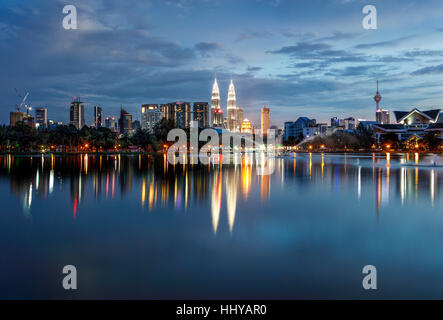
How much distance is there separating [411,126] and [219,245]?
148563 mm

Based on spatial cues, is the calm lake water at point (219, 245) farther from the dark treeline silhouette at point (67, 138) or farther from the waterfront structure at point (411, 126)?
the waterfront structure at point (411, 126)

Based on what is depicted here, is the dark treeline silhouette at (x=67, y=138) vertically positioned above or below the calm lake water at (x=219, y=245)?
above

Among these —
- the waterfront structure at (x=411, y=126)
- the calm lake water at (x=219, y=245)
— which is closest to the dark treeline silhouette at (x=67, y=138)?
the waterfront structure at (x=411, y=126)

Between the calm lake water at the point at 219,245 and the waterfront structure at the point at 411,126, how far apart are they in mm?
114128

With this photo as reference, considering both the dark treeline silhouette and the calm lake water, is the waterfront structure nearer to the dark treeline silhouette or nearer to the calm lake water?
the dark treeline silhouette

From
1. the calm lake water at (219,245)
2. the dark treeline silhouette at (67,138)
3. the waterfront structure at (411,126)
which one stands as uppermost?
the waterfront structure at (411,126)

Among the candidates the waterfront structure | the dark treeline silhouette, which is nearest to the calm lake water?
the dark treeline silhouette

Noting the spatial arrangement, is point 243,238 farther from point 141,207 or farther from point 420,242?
point 141,207

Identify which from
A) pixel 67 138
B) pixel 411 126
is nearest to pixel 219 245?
pixel 67 138

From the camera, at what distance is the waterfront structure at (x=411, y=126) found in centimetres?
12146

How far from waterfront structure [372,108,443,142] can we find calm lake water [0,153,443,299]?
374ft

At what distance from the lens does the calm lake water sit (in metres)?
7.26

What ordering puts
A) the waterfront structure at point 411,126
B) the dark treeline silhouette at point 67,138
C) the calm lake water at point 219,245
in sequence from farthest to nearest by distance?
the waterfront structure at point 411,126 → the dark treeline silhouette at point 67,138 → the calm lake water at point 219,245
